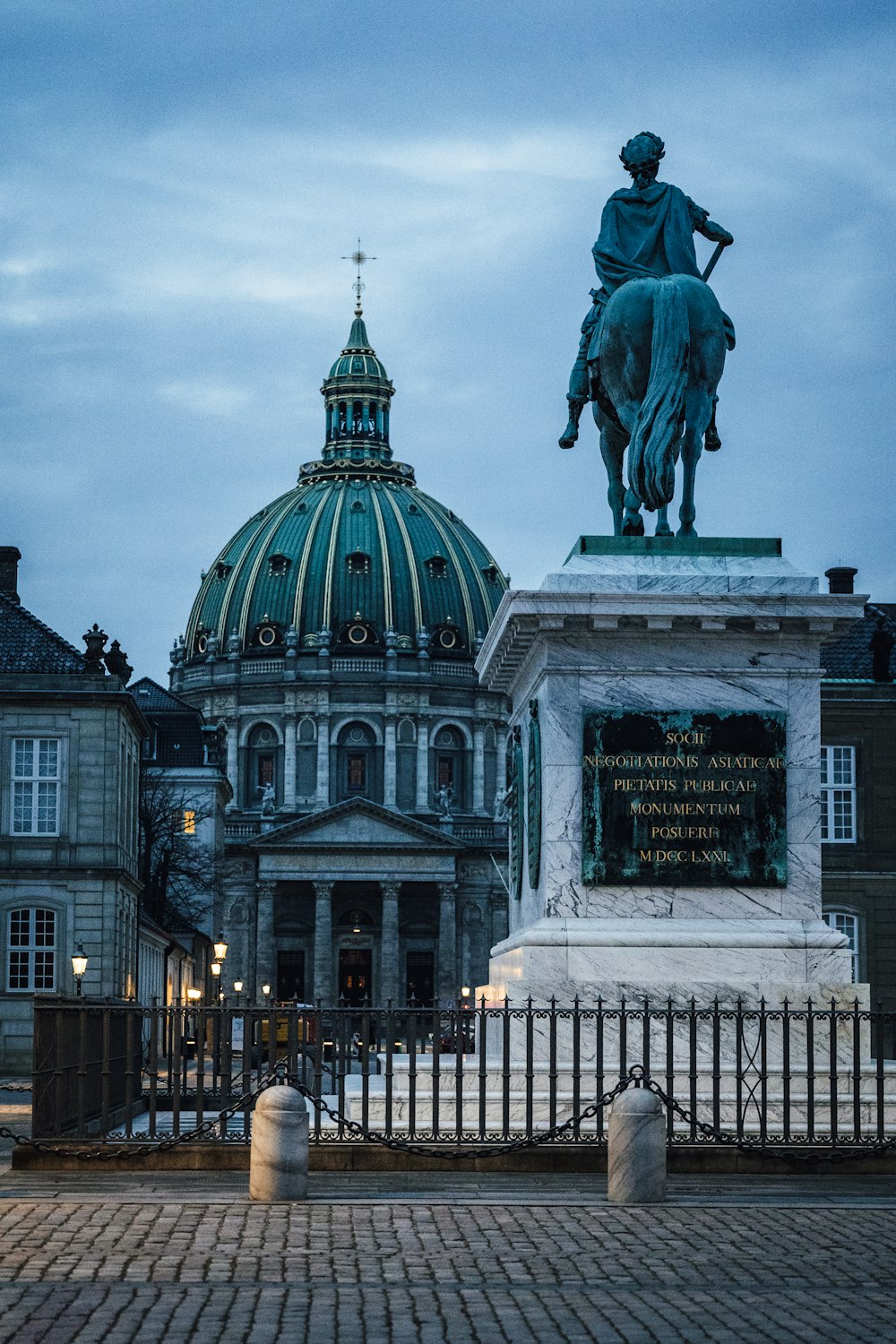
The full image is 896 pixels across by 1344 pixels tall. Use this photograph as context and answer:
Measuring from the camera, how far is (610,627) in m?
19.4

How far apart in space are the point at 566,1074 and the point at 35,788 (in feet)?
141

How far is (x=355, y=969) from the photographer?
534 feet

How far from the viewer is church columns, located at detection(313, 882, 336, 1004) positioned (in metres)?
158

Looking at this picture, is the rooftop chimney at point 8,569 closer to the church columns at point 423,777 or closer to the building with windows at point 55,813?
the building with windows at point 55,813

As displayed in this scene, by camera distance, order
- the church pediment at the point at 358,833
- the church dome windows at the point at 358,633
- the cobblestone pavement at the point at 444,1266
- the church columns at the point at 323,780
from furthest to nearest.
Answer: the church dome windows at the point at 358,633 < the church columns at the point at 323,780 < the church pediment at the point at 358,833 < the cobblestone pavement at the point at 444,1266

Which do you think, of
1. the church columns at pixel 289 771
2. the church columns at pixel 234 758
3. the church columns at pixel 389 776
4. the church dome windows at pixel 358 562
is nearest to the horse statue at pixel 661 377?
the church columns at pixel 289 771

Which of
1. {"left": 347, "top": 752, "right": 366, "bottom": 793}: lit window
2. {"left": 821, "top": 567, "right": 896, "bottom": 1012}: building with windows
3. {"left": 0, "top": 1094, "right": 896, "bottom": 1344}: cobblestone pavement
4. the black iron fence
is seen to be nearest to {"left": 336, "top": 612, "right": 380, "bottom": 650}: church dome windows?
{"left": 347, "top": 752, "right": 366, "bottom": 793}: lit window

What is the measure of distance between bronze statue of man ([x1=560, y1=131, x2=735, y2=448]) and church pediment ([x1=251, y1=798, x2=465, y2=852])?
441 feet

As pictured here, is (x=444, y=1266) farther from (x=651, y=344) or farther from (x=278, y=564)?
(x=278, y=564)

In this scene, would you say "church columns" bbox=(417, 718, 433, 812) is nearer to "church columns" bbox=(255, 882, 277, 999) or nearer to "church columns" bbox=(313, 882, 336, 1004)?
"church columns" bbox=(313, 882, 336, 1004)

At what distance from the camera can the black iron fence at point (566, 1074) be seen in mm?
17656

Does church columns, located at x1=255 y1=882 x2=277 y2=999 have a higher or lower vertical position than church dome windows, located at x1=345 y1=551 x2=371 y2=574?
lower

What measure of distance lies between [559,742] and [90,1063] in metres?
5.17

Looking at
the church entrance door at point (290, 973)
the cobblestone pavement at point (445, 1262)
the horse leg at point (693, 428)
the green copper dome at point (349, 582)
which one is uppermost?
the green copper dome at point (349, 582)
